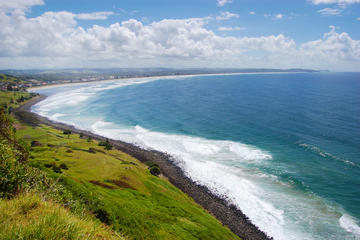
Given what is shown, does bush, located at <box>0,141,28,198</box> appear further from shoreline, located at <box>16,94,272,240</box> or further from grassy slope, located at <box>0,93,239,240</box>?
shoreline, located at <box>16,94,272,240</box>

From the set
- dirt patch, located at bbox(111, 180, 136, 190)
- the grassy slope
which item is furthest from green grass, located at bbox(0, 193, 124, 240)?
dirt patch, located at bbox(111, 180, 136, 190)

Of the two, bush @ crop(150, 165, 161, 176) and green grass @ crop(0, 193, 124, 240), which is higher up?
green grass @ crop(0, 193, 124, 240)

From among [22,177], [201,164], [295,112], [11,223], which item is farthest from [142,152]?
[295,112]

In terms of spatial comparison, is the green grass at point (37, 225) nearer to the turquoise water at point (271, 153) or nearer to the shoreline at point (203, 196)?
the shoreline at point (203, 196)

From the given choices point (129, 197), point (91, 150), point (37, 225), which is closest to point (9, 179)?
point (37, 225)

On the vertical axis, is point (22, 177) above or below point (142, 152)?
above

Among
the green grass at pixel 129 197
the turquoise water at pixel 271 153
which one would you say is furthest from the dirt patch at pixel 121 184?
the turquoise water at pixel 271 153

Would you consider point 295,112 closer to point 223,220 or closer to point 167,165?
point 167,165
